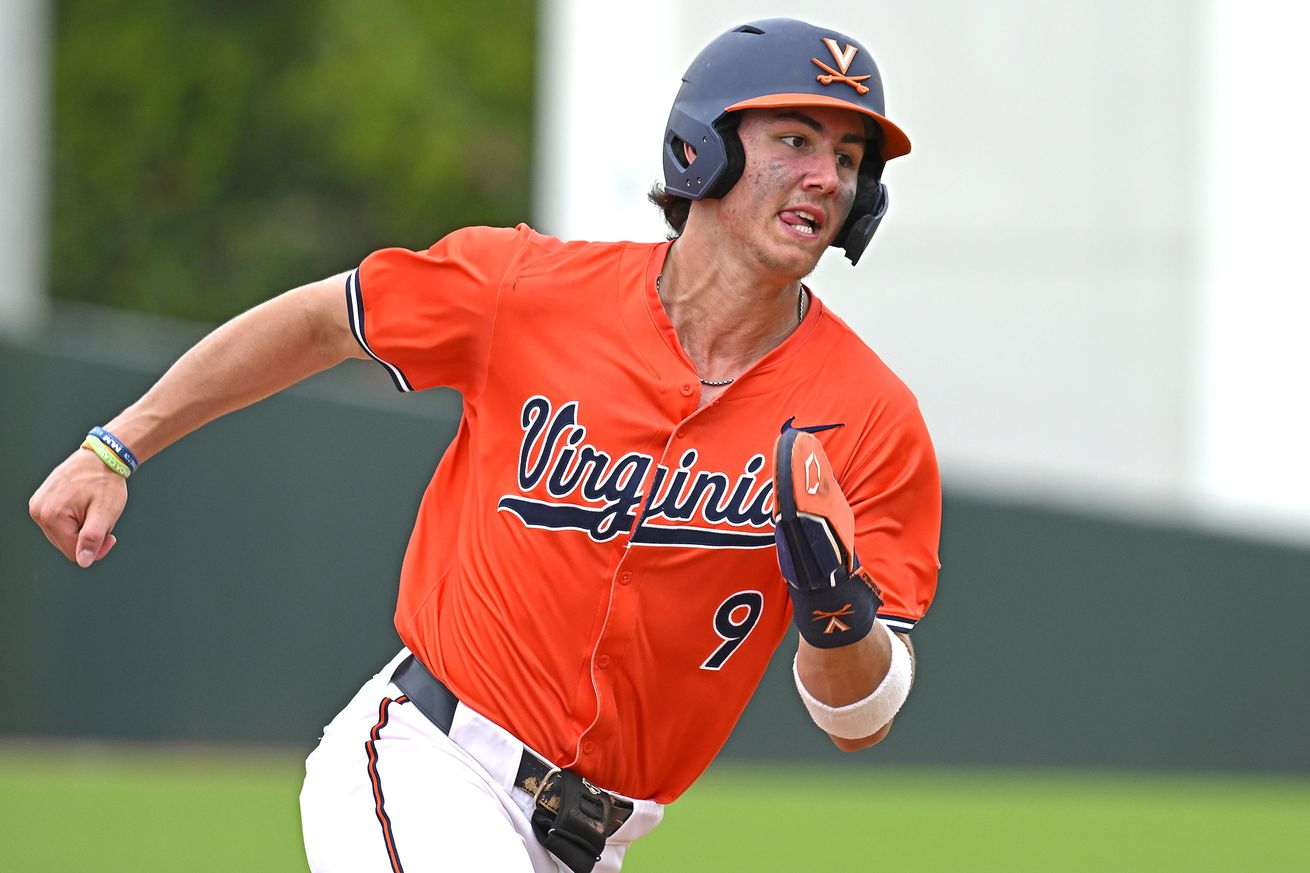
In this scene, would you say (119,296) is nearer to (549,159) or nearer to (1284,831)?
(549,159)

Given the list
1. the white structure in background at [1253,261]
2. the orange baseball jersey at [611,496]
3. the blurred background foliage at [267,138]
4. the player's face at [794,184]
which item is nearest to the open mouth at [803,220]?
the player's face at [794,184]

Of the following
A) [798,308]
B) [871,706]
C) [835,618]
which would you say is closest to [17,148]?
[798,308]

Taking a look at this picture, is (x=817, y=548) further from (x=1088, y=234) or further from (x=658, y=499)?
(x=1088, y=234)

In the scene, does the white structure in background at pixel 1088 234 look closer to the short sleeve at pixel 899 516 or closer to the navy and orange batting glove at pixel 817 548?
the short sleeve at pixel 899 516

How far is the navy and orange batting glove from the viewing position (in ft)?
12.3

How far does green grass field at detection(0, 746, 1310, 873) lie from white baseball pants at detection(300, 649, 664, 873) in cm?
492

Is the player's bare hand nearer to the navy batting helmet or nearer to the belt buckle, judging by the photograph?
the belt buckle

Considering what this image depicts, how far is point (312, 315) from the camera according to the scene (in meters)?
4.48

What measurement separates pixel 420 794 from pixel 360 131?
2810cm

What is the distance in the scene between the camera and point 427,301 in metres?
4.48

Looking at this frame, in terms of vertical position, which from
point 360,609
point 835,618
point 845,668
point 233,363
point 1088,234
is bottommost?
point 360,609

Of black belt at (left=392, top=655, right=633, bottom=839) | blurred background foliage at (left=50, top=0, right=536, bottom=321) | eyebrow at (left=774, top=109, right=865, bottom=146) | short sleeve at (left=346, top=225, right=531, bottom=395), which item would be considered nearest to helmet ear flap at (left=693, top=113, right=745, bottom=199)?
eyebrow at (left=774, top=109, right=865, bottom=146)

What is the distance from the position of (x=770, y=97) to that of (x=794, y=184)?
0.20 metres

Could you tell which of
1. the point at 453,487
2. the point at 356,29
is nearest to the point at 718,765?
the point at 453,487
